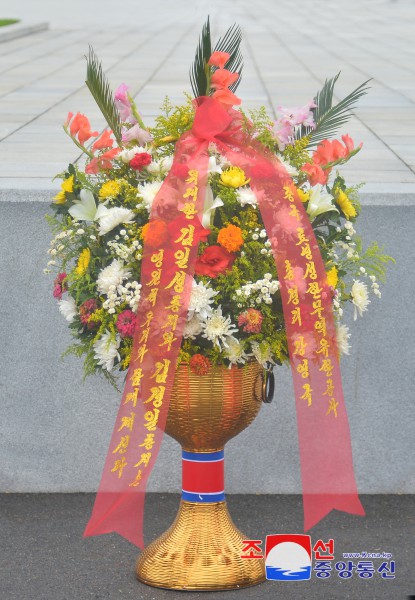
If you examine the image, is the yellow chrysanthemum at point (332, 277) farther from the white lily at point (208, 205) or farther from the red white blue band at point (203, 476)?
the red white blue band at point (203, 476)

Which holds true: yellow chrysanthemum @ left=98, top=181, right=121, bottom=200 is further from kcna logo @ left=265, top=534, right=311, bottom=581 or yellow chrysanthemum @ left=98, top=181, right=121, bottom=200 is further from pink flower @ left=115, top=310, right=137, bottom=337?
kcna logo @ left=265, top=534, right=311, bottom=581

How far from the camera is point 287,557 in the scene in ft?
15.0

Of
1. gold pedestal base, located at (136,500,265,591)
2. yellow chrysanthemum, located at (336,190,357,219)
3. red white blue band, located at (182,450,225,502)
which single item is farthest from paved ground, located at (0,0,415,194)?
gold pedestal base, located at (136,500,265,591)

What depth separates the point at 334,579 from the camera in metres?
4.94

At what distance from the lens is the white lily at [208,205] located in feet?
14.5

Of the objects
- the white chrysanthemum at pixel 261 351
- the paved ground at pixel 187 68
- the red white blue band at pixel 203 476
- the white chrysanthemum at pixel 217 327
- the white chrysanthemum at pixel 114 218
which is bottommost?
the red white blue band at pixel 203 476

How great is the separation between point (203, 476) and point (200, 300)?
2.64ft

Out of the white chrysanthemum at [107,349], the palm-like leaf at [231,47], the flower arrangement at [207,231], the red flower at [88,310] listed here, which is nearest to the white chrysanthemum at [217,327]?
the flower arrangement at [207,231]

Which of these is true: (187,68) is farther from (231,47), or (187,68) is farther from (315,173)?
(315,173)

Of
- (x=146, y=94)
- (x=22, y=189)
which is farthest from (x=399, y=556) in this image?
(x=146, y=94)

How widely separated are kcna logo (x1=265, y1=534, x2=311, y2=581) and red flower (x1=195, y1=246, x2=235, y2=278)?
40.1 inches

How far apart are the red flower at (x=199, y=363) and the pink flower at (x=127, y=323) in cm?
25

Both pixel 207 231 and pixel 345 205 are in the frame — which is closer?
pixel 207 231

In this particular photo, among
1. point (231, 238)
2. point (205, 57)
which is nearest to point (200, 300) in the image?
point (231, 238)
